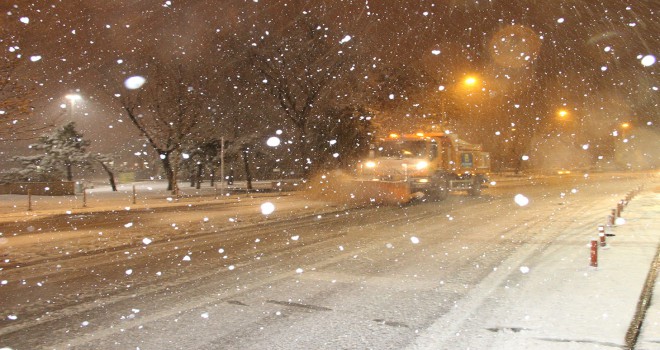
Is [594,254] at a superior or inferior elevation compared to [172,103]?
inferior

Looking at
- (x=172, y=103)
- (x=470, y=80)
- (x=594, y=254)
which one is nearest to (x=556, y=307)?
(x=594, y=254)

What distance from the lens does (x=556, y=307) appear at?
6793 millimetres


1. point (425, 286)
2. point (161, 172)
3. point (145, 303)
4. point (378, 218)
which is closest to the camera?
point (145, 303)

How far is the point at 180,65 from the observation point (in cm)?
3234

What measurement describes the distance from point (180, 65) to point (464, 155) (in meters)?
17.6

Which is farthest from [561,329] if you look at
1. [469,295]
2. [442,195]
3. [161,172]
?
[161,172]

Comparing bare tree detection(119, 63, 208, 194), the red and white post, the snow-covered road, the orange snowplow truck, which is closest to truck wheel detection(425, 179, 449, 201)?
the orange snowplow truck

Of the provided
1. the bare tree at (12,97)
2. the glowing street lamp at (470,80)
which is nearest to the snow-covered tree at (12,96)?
the bare tree at (12,97)

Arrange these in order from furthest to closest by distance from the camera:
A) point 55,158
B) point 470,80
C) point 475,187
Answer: point 55,158 < point 470,80 < point 475,187

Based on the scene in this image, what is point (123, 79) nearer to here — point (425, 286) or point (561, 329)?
point (425, 286)

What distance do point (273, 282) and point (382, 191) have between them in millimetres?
16490

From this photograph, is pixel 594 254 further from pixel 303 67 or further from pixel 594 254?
pixel 303 67

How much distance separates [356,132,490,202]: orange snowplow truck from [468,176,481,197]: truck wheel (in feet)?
9.94

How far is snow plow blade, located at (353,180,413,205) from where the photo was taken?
2398 cm
